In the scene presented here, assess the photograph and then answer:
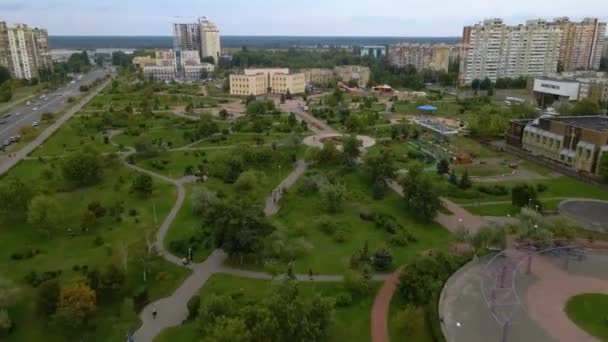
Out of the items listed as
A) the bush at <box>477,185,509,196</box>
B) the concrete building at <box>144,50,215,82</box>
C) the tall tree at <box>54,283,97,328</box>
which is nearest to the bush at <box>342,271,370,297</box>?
the tall tree at <box>54,283,97,328</box>

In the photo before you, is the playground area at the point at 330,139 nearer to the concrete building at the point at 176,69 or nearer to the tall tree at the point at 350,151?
the tall tree at the point at 350,151

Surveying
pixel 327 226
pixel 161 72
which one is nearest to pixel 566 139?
pixel 327 226

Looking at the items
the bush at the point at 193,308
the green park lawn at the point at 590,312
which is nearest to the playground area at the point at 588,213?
the green park lawn at the point at 590,312

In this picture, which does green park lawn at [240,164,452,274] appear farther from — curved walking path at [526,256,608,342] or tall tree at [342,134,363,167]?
curved walking path at [526,256,608,342]

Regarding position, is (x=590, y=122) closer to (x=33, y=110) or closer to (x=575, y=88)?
(x=575, y=88)

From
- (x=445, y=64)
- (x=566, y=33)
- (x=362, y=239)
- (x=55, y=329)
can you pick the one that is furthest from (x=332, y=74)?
(x=55, y=329)
